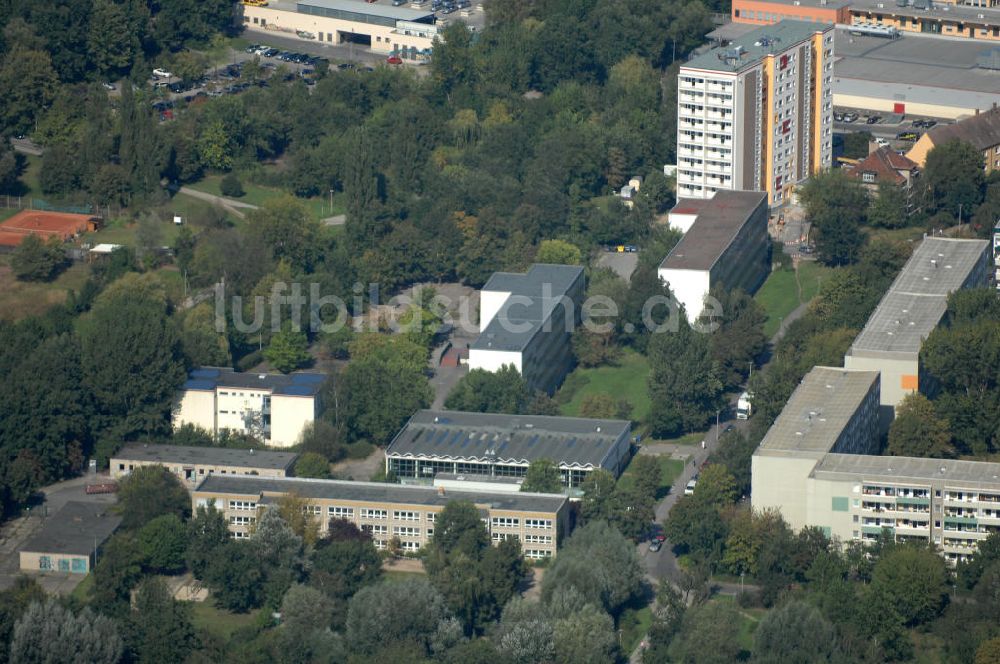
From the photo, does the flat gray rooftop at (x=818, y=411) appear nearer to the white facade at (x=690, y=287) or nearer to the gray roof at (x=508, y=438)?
the gray roof at (x=508, y=438)

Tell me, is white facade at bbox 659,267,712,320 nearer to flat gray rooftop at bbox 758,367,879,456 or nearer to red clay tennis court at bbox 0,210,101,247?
flat gray rooftop at bbox 758,367,879,456

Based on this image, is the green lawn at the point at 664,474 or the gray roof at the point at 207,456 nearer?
the green lawn at the point at 664,474

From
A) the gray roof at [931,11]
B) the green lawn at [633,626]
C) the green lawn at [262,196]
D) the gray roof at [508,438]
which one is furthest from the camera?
the gray roof at [931,11]

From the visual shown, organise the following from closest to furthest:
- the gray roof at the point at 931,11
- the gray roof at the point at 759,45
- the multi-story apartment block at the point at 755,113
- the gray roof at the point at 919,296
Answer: the gray roof at the point at 919,296 < the multi-story apartment block at the point at 755,113 < the gray roof at the point at 759,45 < the gray roof at the point at 931,11

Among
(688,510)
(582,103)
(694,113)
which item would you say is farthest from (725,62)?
(688,510)

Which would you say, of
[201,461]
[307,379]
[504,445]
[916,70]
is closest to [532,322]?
[504,445]

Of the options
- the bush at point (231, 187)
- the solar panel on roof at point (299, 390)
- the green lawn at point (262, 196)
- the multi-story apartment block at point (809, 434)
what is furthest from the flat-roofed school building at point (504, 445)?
the bush at point (231, 187)

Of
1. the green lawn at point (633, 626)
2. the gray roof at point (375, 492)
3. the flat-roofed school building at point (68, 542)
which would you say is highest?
the gray roof at point (375, 492)
